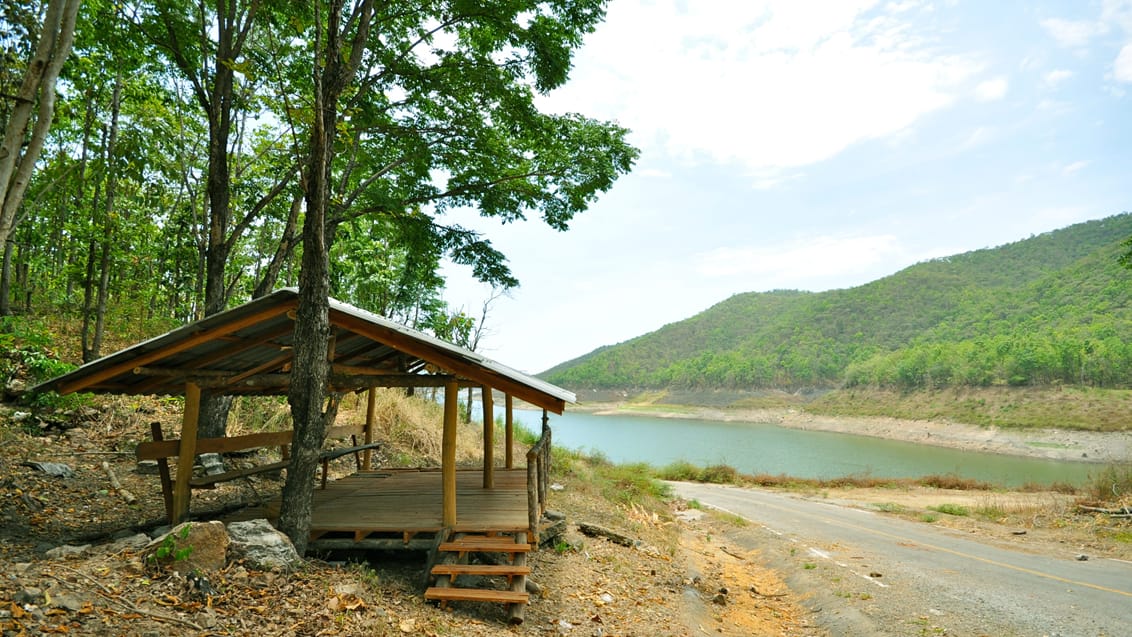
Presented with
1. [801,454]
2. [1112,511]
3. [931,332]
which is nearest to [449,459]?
[1112,511]

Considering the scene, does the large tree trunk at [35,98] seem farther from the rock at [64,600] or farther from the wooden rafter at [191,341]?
the rock at [64,600]

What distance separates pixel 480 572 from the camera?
5.64 m

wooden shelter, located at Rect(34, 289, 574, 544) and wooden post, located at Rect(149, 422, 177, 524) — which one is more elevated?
Answer: wooden shelter, located at Rect(34, 289, 574, 544)

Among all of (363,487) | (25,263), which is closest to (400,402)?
(363,487)

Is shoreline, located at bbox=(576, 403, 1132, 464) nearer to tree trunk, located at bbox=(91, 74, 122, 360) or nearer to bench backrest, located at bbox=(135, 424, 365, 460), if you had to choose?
bench backrest, located at bbox=(135, 424, 365, 460)

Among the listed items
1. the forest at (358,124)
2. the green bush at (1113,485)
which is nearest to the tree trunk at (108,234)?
the forest at (358,124)

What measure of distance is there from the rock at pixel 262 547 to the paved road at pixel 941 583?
235 inches

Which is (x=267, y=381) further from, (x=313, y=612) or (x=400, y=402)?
(x=400, y=402)

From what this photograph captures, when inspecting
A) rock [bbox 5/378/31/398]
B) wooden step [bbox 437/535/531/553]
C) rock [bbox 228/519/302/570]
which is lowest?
wooden step [bbox 437/535/531/553]

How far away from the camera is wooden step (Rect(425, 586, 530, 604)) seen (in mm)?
5336

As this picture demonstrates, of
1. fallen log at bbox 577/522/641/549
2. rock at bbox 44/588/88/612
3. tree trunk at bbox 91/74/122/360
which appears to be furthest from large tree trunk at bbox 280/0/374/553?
tree trunk at bbox 91/74/122/360

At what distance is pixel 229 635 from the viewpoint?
12.3ft

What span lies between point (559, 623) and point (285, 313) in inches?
164

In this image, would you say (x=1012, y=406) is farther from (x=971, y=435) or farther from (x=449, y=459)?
(x=449, y=459)
